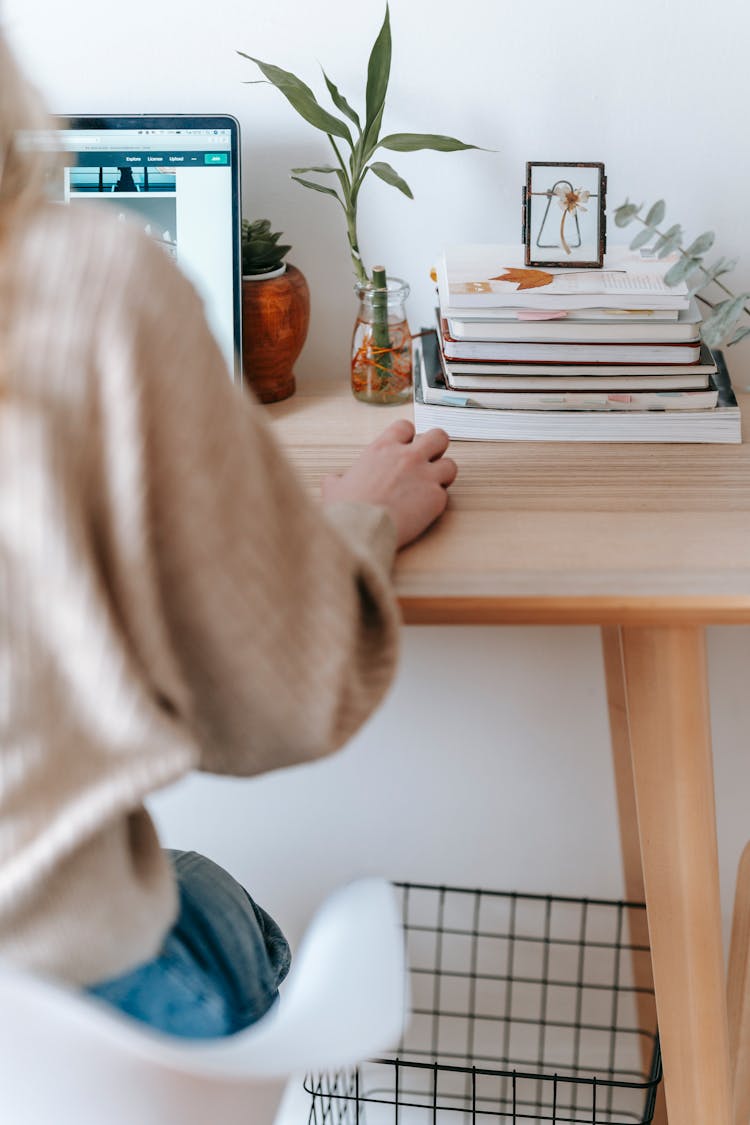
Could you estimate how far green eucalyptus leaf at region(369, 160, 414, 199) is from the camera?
100cm

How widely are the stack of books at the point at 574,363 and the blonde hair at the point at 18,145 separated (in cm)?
46

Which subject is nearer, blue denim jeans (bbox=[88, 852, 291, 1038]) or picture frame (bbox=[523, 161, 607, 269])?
blue denim jeans (bbox=[88, 852, 291, 1038])

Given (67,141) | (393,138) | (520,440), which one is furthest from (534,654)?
(67,141)

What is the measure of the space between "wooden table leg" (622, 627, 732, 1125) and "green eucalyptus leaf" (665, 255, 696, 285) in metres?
0.31

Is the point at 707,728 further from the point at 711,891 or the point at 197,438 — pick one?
the point at 197,438

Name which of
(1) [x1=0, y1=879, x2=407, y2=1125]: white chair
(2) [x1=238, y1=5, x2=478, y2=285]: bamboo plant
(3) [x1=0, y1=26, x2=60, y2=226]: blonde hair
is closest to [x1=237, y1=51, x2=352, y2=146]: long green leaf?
(2) [x1=238, y1=5, x2=478, y2=285]: bamboo plant

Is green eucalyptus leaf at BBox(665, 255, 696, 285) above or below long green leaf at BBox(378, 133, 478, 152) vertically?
below

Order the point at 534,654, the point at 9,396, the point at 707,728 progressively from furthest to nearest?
the point at 534,654, the point at 707,728, the point at 9,396

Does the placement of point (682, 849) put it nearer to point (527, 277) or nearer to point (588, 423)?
point (588, 423)

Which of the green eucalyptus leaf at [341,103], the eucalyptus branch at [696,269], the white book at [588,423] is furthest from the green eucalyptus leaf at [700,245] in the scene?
the green eucalyptus leaf at [341,103]

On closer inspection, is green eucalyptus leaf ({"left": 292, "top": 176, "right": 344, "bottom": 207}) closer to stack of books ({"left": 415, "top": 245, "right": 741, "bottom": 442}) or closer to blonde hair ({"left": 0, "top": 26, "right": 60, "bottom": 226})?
stack of books ({"left": 415, "top": 245, "right": 741, "bottom": 442})

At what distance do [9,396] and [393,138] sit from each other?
641mm

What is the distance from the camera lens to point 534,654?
1.29 meters

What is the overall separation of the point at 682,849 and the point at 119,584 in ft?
1.70
